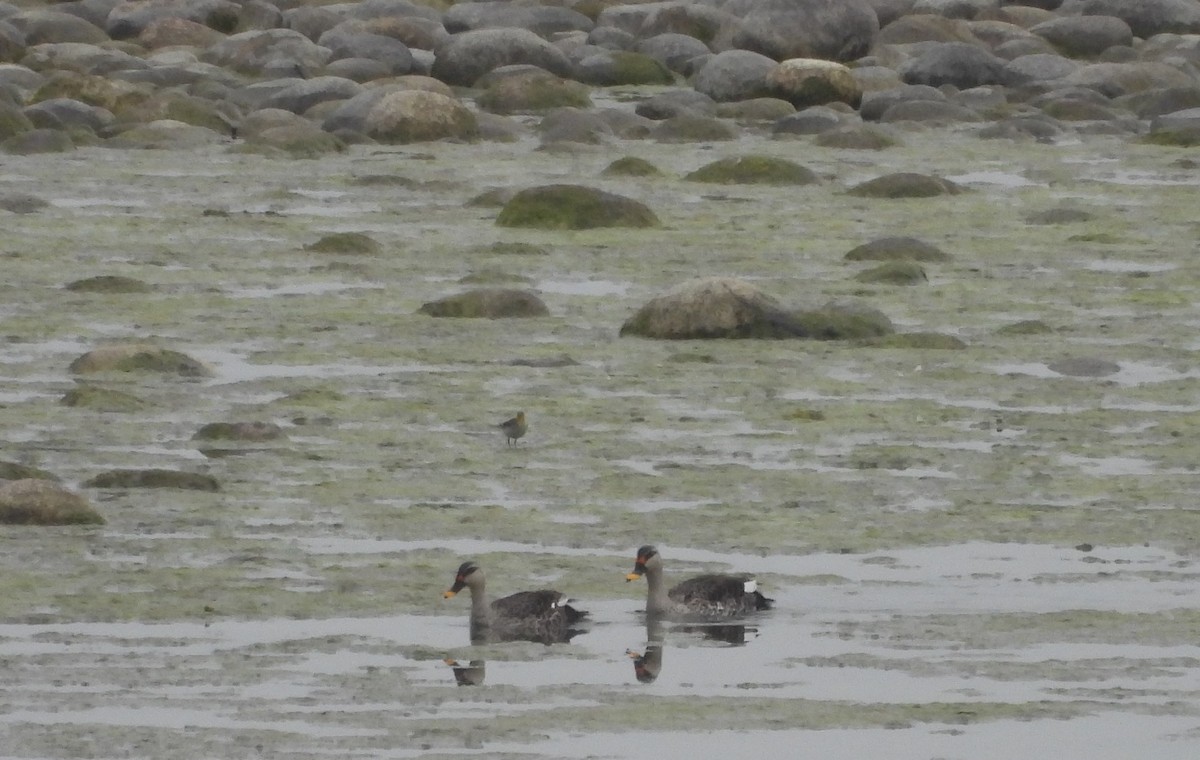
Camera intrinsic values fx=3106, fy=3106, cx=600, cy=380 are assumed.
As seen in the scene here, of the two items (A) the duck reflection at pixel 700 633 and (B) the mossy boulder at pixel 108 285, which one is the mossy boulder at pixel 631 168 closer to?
(B) the mossy boulder at pixel 108 285

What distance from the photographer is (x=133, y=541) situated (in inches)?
494

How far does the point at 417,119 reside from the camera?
101ft

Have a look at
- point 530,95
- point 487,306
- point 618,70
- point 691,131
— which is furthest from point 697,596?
point 618,70

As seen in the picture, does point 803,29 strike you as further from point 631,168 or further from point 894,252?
point 894,252

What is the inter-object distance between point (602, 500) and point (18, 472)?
101 inches

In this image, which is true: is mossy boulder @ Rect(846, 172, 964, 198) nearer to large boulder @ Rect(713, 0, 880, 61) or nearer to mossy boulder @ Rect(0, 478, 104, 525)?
large boulder @ Rect(713, 0, 880, 61)

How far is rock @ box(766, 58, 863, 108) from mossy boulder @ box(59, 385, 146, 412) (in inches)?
779

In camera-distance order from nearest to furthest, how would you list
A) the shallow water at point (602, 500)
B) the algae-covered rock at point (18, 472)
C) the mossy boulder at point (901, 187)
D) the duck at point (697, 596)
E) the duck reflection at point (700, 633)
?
1. the shallow water at point (602, 500)
2. the duck reflection at point (700, 633)
3. the duck at point (697, 596)
4. the algae-covered rock at point (18, 472)
5. the mossy boulder at point (901, 187)

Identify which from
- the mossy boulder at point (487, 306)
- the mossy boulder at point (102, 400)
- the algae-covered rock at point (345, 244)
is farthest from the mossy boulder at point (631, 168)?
the mossy boulder at point (102, 400)

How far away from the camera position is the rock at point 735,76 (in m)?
35.3

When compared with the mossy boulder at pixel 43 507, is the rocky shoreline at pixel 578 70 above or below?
below

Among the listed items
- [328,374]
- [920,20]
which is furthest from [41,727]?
[920,20]

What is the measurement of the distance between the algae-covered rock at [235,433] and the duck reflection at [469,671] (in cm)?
405

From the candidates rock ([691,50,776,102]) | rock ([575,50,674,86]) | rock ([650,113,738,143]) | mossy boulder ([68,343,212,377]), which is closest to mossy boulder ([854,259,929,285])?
mossy boulder ([68,343,212,377])
